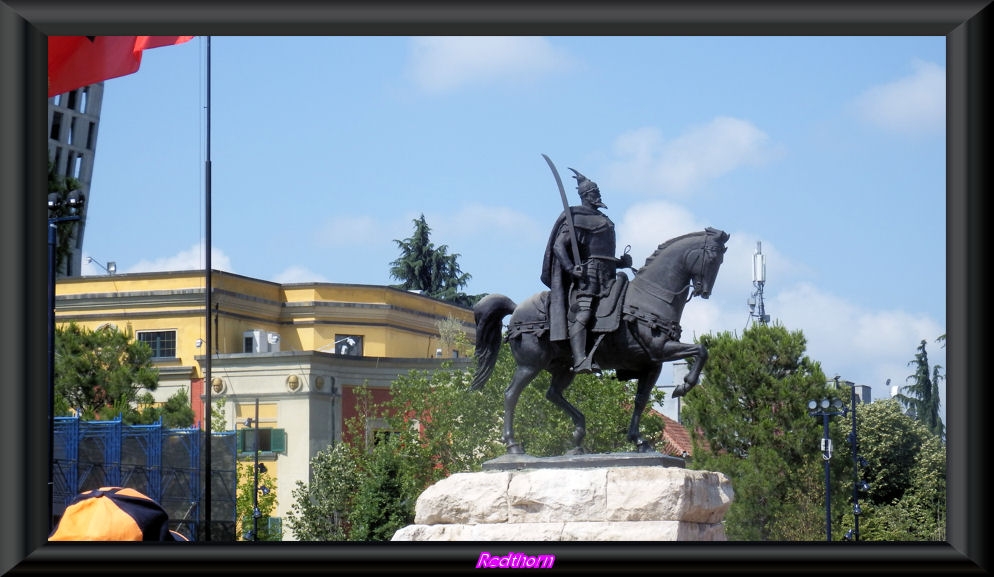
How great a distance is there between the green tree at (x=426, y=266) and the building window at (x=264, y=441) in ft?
58.1

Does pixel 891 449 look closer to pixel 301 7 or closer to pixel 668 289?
pixel 668 289

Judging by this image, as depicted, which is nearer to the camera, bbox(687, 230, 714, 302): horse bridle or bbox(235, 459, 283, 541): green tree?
bbox(687, 230, 714, 302): horse bridle

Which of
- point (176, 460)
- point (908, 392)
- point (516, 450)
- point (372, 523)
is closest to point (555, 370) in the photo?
point (516, 450)

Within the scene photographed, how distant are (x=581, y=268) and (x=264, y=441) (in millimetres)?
34740

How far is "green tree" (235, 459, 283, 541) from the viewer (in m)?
41.8

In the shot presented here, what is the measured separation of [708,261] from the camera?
11.6m

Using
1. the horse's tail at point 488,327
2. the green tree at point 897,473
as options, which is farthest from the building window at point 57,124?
the horse's tail at point 488,327

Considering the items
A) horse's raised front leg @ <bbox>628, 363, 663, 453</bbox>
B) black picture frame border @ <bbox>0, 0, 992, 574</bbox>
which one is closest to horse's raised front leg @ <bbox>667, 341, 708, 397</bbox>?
A: horse's raised front leg @ <bbox>628, 363, 663, 453</bbox>

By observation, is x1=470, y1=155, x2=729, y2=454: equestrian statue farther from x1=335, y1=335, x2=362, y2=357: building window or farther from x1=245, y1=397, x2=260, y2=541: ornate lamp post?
x1=335, y1=335, x2=362, y2=357: building window

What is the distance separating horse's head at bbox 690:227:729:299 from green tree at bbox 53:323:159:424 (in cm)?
2878

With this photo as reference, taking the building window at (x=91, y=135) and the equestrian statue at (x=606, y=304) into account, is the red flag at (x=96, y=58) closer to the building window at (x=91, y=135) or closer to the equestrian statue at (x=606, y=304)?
the equestrian statue at (x=606, y=304)

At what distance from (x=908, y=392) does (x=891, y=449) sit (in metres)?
4.54

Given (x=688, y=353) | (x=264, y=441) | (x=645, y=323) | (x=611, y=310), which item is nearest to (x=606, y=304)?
(x=611, y=310)
